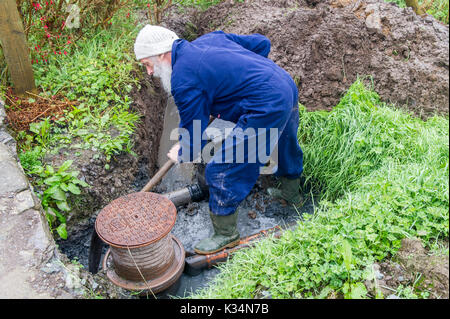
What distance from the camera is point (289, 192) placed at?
4480 millimetres

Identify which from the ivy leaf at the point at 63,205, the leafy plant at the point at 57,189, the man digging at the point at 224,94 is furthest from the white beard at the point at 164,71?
the ivy leaf at the point at 63,205

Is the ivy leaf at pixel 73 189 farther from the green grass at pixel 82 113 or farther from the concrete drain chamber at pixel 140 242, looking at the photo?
the concrete drain chamber at pixel 140 242

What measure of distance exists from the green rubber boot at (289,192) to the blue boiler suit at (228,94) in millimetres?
834

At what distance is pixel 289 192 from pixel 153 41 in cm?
233

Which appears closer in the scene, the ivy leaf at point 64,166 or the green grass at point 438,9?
the ivy leaf at point 64,166

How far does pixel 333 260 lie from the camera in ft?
8.91

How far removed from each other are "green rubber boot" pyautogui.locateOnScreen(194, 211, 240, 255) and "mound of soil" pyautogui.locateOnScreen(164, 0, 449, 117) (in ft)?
6.12

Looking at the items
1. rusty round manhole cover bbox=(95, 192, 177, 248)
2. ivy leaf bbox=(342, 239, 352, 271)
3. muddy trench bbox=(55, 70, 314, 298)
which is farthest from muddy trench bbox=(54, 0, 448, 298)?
ivy leaf bbox=(342, 239, 352, 271)

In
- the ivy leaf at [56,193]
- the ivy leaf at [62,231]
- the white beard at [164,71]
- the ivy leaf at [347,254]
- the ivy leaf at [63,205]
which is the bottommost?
the ivy leaf at [62,231]

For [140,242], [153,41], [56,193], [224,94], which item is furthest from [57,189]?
[224,94]

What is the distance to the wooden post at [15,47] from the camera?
389 centimetres

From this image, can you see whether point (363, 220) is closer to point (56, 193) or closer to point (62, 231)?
point (62, 231)

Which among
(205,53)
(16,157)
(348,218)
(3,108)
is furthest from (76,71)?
(348,218)

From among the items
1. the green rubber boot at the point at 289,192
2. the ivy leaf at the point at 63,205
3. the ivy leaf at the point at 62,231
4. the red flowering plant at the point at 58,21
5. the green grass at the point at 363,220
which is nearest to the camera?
the green grass at the point at 363,220
